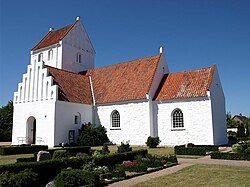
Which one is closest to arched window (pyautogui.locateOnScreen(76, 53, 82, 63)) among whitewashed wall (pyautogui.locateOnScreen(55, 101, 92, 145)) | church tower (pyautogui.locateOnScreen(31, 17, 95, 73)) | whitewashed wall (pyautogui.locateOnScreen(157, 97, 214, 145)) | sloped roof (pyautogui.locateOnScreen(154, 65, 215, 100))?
church tower (pyautogui.locateOnScreen(31, 17, 95, 73))

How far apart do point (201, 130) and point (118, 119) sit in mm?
9481

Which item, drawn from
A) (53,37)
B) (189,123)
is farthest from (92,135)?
(53,37)

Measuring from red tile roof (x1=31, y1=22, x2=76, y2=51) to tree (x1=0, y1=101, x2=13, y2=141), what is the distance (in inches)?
573

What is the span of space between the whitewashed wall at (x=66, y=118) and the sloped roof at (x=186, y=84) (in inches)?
338

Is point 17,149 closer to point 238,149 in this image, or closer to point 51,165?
point 51,165

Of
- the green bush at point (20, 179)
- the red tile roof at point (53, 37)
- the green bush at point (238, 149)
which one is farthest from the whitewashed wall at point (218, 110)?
the red tile roof at point (53, 37)

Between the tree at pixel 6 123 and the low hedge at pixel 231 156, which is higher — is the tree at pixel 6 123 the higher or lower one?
the higher one

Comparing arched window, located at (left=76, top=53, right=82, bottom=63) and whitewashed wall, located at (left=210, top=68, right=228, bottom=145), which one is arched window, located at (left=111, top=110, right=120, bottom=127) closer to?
whitewashed wall, located at (left=210, top=68, right=228, bottom=145)

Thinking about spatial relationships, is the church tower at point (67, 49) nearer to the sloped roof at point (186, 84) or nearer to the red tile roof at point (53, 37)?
the red tile roof at point (53, 37)

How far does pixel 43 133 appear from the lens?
90.6 feet

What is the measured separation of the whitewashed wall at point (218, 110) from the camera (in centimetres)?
2595

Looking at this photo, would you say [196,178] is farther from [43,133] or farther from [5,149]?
[43,133]

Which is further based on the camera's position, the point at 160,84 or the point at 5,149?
the point at 160,84

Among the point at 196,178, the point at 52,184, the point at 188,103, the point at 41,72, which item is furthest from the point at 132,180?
the point at 41,72
